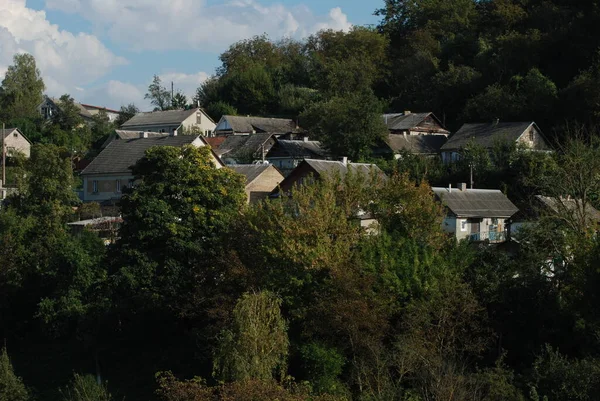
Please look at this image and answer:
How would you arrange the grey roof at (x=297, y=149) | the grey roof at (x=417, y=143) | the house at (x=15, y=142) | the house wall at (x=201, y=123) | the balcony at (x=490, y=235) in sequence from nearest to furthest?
the balcony at (x=490, y=235) < the grey roof at (x=417, y=143) < the grey roof at (x=297, y=149) < the house at (x=15, y=142) < the house wall at (x=201, y=123)

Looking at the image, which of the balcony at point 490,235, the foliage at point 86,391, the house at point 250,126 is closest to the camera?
the foliage at point 86,391

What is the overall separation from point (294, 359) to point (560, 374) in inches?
270

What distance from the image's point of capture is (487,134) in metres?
48.5

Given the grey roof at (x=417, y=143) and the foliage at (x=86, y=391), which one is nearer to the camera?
the foliage at (x=86, y=391)

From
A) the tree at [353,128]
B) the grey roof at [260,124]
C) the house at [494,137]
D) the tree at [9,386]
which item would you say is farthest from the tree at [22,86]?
the tree at [9,386]

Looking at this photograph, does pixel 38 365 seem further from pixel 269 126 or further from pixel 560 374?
pixel 269 126

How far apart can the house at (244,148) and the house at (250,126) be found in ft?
15.8

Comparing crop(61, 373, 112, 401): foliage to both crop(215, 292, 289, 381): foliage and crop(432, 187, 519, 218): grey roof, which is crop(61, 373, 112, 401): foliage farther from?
crop(432, 187, 519, 218): grey roof

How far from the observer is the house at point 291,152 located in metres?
51.8

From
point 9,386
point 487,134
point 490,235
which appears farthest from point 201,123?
point 9,386

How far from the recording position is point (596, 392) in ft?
68.9

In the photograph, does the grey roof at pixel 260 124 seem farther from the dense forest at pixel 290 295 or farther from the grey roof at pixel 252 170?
the dense forest at pixel 290 295

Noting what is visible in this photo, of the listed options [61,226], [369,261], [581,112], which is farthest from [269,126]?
[369,261]

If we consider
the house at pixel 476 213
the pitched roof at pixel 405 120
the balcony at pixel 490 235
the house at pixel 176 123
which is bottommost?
the balcony at pixel 490 235
